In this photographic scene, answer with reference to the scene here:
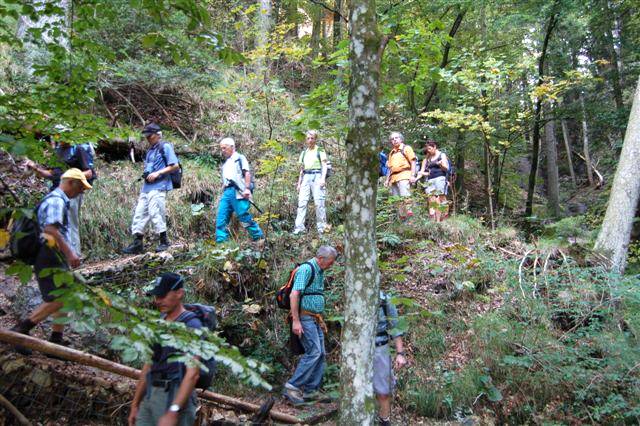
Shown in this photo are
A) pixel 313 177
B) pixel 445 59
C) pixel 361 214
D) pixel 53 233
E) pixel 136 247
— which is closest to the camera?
pixel 361 214

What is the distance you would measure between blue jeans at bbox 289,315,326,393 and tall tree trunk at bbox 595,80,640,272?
5731 millimetres

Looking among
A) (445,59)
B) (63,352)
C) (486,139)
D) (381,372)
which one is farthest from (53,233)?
(445,59)

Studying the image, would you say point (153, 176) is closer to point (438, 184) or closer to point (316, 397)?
point (316, 397)

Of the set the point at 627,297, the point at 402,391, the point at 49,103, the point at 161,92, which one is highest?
the point at 161,92

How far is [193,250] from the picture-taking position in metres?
7.94

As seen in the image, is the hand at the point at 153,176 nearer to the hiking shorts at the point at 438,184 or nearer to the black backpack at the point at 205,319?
the black backpack at the point at 205,319

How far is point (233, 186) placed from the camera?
810 centimetres

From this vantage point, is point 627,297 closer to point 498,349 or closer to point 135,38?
point 498,349

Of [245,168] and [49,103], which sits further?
[245,168]

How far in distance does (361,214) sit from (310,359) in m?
2.91

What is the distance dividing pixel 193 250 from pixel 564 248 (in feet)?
22.9

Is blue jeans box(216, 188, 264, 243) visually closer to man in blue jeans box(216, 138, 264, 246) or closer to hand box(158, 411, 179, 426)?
man in blue jeans box(216, 138, 264, 246)

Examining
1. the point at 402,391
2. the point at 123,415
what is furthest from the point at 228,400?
the point at 402,391

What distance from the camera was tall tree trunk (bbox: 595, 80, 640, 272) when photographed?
27.2 ft
